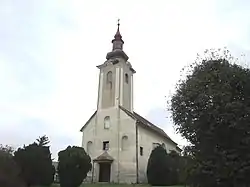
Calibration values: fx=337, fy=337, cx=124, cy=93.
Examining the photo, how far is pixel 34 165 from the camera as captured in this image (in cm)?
2600

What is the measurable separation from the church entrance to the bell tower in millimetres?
7003

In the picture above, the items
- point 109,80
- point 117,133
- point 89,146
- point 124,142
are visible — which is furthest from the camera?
point 109,80

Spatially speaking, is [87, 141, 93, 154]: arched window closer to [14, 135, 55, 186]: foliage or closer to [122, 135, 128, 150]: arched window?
[122, 135, 128, 150]: arched window

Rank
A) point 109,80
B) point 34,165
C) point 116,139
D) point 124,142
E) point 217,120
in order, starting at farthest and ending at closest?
1. point 109,80
2. point 116,139
3. point 124,142
4. point 34,165
5. point 217,120

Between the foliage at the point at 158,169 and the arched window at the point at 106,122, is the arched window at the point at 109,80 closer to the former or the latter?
the arched window at the point at 106,122

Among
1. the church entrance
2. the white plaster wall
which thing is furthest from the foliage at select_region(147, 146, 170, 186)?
the church entrance

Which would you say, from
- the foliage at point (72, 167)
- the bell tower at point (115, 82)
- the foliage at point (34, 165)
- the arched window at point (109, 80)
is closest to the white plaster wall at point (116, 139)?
the bell tower at point (115, 82)

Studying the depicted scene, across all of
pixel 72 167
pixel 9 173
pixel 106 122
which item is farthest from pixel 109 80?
pixel 9 173

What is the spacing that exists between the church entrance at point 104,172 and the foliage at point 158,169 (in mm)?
5343

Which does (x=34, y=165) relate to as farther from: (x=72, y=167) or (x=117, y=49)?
(x=117, y=49)

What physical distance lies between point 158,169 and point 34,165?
13535mm

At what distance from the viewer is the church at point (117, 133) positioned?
3759 centimetres

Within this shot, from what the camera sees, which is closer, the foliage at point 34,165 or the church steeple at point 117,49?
the foliage at point 34,165

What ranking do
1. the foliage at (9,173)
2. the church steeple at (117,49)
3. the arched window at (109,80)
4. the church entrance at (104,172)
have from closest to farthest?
the foliage at (9,173) < the church entrance at (104,172) < the arched window at (109,80) < the church steeple at (117,49)
